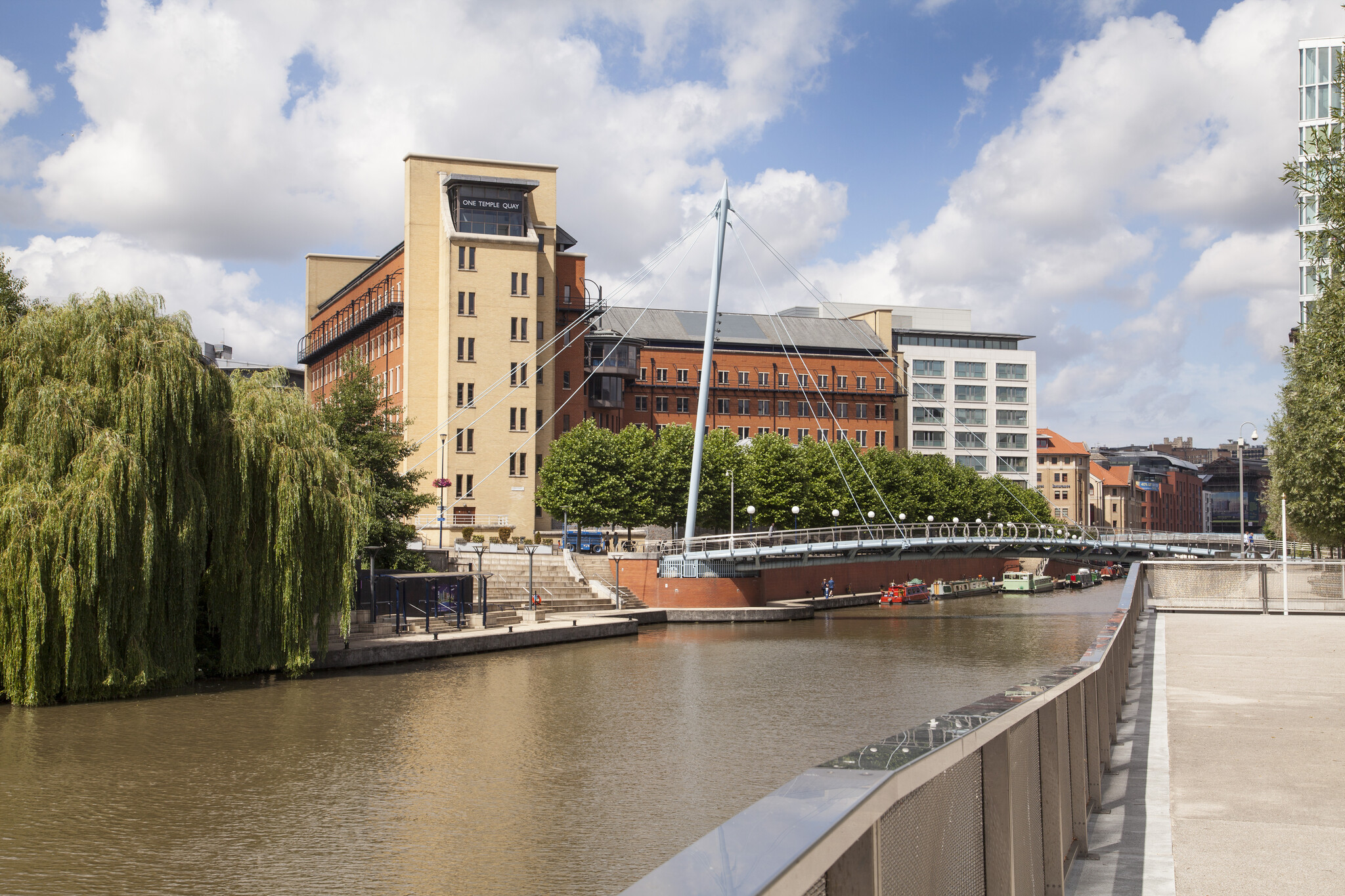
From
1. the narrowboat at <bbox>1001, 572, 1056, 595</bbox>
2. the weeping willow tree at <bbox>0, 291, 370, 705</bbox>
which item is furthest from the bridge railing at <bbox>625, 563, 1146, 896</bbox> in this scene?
the narrowboat at <bbox>1001, 572, 1056, 595</bbox>

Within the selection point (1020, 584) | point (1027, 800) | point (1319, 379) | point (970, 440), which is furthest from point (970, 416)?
point (1027, 800)

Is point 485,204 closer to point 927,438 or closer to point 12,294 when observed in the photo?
point 12,294

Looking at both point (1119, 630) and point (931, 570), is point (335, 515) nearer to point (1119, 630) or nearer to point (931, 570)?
point (1119, 630)

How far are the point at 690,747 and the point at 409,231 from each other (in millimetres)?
61872

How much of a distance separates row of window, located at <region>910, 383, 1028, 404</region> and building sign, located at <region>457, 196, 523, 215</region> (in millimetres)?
55352

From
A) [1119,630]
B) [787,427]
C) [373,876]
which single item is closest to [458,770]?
[373,876]

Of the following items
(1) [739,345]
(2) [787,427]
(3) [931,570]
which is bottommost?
(3) [931,570]

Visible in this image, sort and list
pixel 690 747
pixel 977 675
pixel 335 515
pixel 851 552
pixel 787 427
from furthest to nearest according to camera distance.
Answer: pixel 787 427 < pixel 851 552 < pixel 977 675 < pixel 335 515 < pixel 690 747

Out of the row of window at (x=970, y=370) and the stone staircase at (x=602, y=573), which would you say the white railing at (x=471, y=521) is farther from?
the row of window at (x=970, y=370)

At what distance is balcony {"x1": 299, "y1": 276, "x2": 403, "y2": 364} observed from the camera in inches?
3150

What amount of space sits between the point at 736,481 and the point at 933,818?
6815cm

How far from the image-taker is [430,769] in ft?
62.4

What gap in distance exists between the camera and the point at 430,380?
252 ft

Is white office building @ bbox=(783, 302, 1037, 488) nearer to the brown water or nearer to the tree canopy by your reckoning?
the tree canopy
